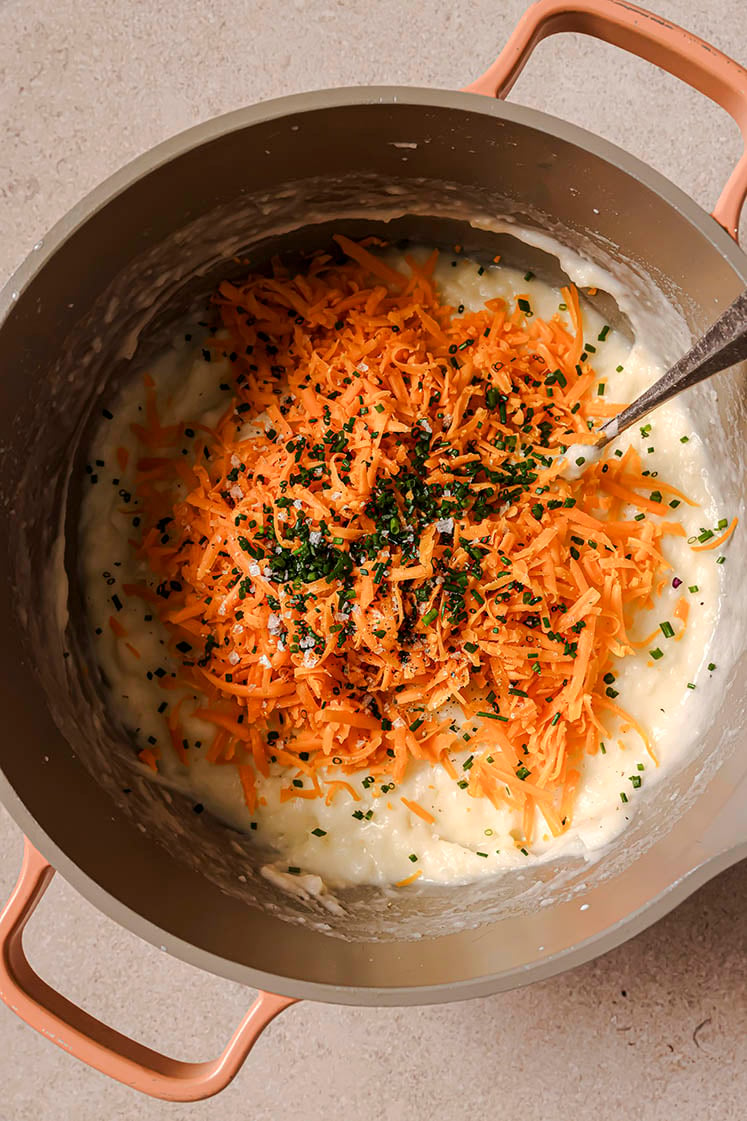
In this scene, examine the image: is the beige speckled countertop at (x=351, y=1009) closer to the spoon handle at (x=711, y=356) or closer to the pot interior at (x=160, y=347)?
the pot interior at (x=160, y=347)

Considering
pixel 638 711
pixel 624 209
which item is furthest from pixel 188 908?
pixel 624 209

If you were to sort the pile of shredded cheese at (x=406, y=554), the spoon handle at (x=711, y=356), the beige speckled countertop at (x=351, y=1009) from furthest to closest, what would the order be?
the beige speckled countertop at (x=351, y=1009)
the pile of shredded cheese at (x=406, y=554)
the spoon handle at (x=711, y=356)

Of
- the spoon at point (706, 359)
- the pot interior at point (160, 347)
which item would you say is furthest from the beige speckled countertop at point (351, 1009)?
the spoon at point (706, 359)

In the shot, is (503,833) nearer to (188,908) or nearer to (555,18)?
(188,908)

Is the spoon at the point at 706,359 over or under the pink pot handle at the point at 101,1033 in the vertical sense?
over

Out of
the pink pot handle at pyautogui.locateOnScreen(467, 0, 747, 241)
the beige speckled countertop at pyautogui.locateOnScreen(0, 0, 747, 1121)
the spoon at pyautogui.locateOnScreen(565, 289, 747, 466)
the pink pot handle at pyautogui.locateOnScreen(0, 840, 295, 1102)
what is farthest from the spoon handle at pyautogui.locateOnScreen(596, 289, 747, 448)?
the pink pot handle at pyautogui.locateOnScreen(0, 840, 295, 1102)


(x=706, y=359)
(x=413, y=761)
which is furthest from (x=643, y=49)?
(x=413, y=761)
